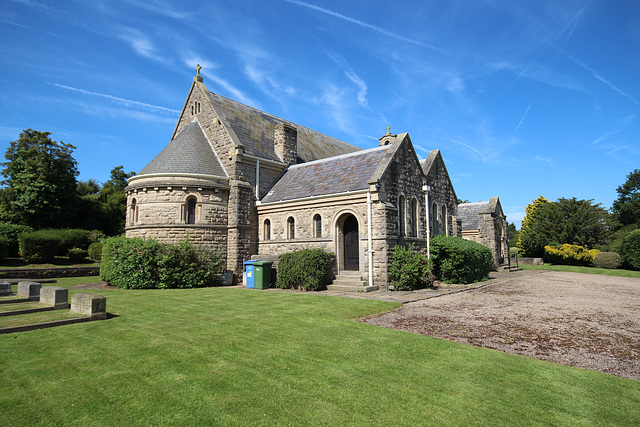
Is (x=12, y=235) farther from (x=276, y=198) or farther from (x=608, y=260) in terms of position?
(x=608, y=260)

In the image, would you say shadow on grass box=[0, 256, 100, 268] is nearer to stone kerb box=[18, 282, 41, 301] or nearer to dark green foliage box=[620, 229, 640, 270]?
stone kerb box=[18, 282, 41, 301]

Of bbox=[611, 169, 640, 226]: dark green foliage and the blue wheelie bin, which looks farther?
bbox=[611, 169, 640, 226]: dark green foliage

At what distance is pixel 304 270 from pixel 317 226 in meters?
3.11

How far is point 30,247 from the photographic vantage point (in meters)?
26.0

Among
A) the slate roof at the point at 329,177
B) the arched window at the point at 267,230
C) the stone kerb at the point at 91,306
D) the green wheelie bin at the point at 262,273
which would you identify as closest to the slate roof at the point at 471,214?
the slate roof at the point at 329,177

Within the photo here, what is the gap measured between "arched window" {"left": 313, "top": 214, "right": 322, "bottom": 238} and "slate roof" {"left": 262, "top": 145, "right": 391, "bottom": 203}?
1242mm

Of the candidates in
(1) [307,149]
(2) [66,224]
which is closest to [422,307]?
(1) [307,149]

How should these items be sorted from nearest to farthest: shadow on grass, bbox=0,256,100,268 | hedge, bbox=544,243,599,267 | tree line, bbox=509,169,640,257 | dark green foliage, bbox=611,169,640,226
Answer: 1. shadow on grass, bbox=0,256,100,268
2. hedge, bbox=544,243,599,267
3. tree line, bbox=509,169,640,257
4. dark green foliage, bbox=611,169,640,226

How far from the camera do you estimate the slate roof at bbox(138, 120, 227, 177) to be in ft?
63.8

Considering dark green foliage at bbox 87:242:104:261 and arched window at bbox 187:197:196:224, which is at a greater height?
arched window at bbox 187:197:196:224

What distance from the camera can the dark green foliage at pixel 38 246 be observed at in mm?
25962

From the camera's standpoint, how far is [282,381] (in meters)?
5.23

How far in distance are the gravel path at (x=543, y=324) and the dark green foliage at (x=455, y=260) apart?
3.58 meters

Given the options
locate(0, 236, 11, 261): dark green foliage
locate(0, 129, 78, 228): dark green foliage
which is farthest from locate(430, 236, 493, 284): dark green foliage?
locate(0, 129, 78, 228): dark green foliage
